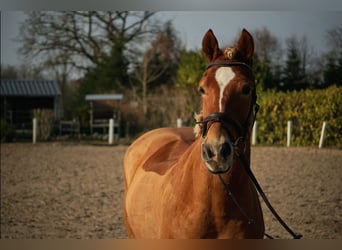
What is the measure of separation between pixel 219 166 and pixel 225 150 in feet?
0.24

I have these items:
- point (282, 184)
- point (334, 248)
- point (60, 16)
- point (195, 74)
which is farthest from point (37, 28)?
point (334, 248)

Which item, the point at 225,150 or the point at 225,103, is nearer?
the point at 225,150

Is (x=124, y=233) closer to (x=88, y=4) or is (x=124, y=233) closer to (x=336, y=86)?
(x=88, y=4)

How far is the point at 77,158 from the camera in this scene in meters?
8.93

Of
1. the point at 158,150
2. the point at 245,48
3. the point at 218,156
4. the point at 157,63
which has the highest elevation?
the point at 157,63

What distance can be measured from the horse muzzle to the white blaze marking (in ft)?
0.66

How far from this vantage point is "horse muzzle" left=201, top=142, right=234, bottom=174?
169 cm

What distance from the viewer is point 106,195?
5.64m

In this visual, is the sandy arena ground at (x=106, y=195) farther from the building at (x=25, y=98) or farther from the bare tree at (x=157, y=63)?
the building at (x=25, y=98)

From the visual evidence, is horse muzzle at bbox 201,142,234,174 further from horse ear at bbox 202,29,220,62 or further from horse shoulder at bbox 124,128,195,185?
horse shoulder at bbox 124,128,195,185

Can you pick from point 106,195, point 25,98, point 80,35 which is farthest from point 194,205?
point 25,98

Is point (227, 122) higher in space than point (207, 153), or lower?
higher

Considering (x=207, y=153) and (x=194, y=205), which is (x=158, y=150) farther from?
(x=207, y=153)

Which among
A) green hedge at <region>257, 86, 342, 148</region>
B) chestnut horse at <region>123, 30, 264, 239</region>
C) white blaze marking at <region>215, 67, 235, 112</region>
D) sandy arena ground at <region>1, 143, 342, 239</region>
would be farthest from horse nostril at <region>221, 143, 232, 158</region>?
sandy arena ground at <region>1, 143, 342, 239</region>
